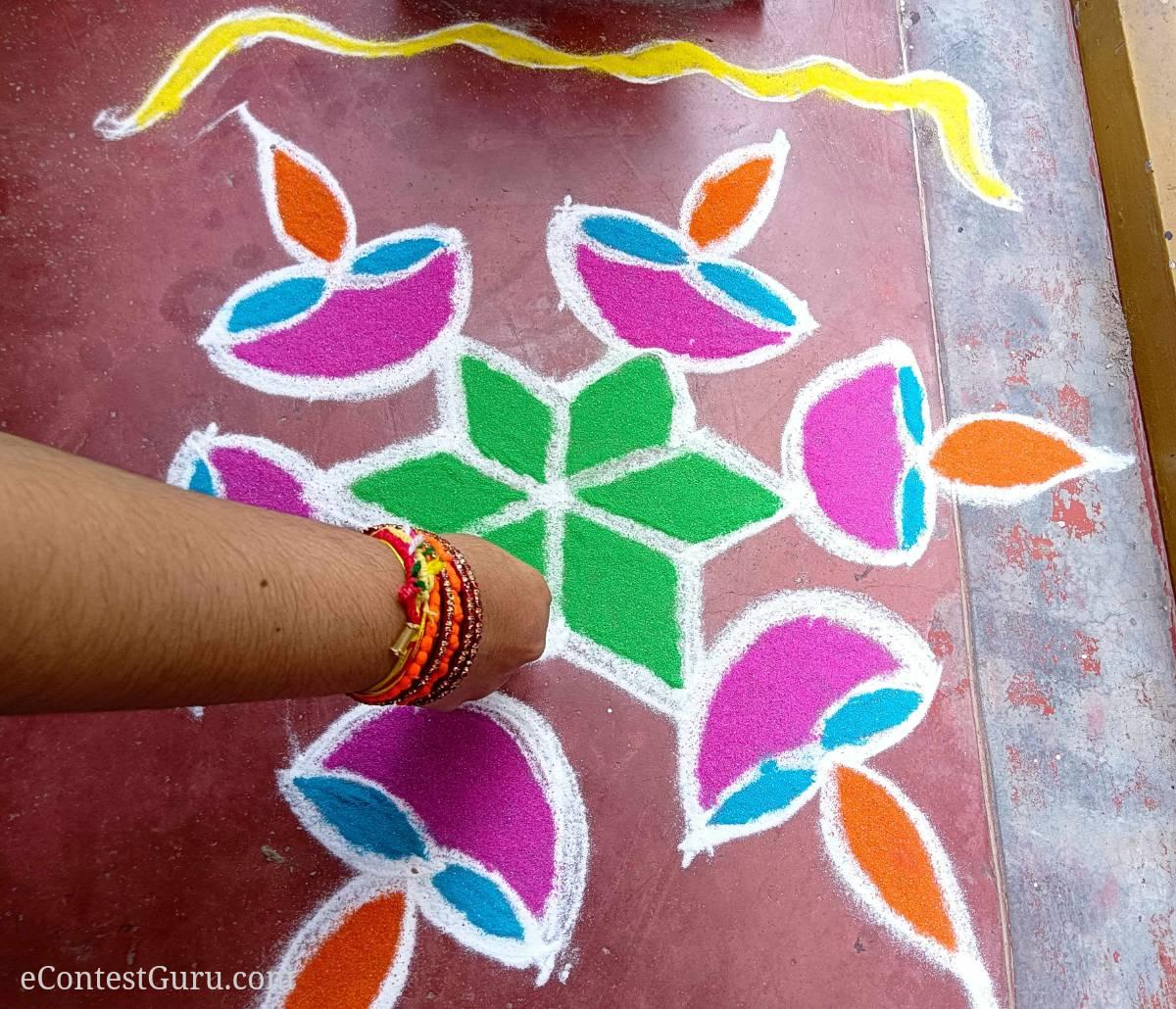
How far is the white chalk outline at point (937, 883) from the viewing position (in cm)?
106

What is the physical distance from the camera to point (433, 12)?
1359mm

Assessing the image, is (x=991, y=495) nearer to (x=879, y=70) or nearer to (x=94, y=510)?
(x=879, y=70)

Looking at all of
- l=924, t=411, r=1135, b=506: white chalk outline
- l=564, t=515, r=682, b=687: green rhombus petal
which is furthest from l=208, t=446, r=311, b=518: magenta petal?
l=924, t=411, r=1135, b=506: white chalk outline

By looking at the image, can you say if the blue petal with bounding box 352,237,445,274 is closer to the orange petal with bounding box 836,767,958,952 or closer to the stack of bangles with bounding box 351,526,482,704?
the stack of bangles with bounding box 351,526,482,704

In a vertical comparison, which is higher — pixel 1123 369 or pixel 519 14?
pixel 519 14

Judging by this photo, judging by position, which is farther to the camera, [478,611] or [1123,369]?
[1123,369]

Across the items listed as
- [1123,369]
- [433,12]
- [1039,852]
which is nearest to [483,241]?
[433,12]

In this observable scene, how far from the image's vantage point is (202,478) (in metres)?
1.13

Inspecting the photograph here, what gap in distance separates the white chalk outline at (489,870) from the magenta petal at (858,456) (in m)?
0.52

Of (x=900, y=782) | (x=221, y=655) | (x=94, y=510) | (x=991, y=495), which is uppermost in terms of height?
(x=94, y=510)

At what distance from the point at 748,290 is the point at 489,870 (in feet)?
2.92

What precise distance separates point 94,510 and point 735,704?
2.69ft

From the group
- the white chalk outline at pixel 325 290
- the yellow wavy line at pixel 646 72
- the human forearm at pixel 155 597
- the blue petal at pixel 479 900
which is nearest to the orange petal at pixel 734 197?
the yellow wavy line at pixel 646 72

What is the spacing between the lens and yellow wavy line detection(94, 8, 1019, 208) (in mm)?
1299
